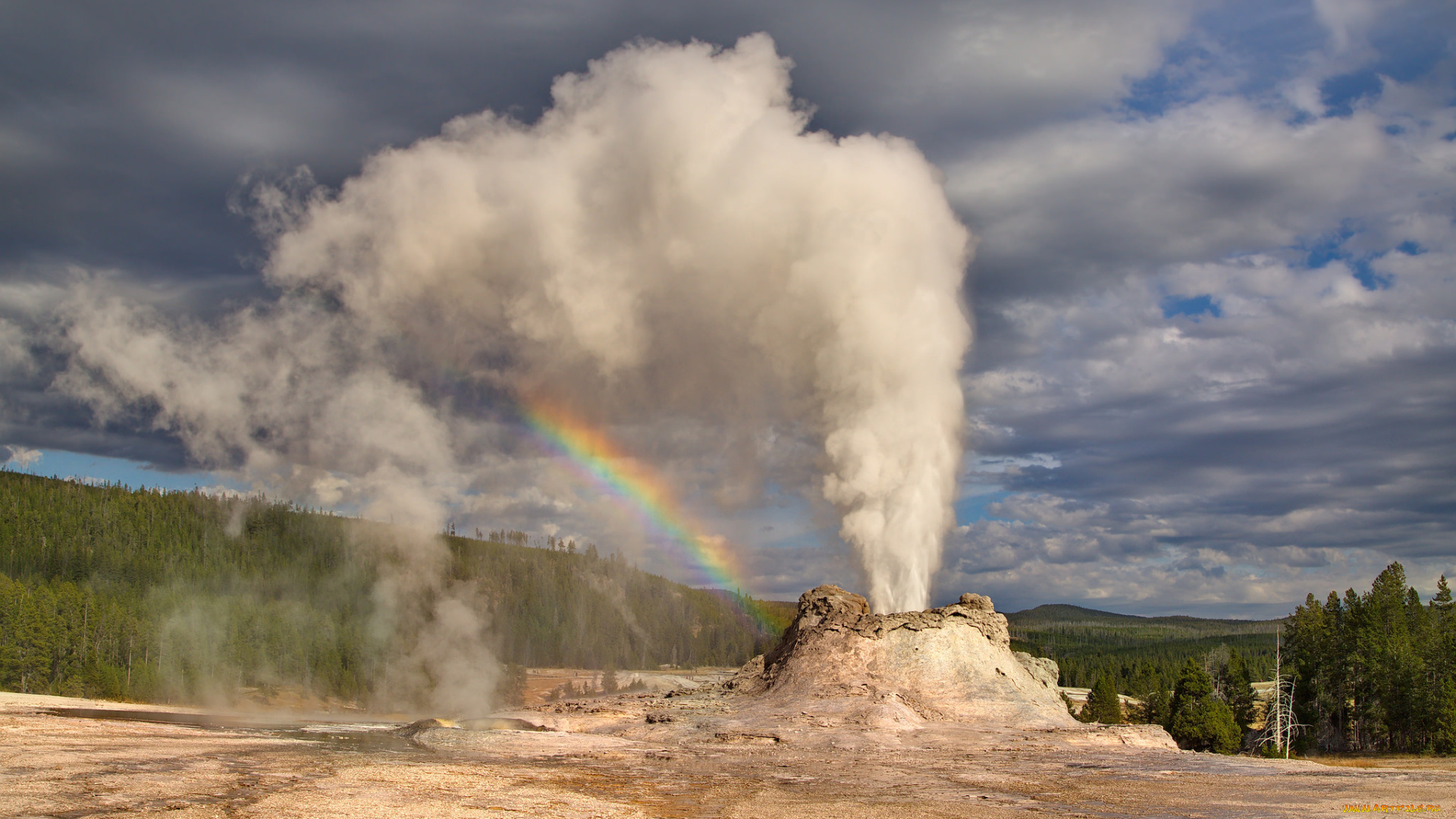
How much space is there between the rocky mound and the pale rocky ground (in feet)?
0.31

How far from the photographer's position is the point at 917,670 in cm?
3953

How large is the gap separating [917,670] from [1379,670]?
43.3 m

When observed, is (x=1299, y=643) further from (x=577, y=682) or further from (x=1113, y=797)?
(x=577, y=682)

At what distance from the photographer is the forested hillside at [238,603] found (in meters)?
86.6

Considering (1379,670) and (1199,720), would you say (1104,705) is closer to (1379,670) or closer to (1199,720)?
(1199,720)

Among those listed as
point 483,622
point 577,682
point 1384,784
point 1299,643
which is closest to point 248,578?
point 483,622

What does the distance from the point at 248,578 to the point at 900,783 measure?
417ft

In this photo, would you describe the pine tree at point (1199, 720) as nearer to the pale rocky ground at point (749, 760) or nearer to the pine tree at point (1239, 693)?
the pine tree at point (1239, 693)

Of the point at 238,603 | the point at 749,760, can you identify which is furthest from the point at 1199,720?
the point at 238,603

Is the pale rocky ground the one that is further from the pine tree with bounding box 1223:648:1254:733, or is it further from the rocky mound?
the pine tree with bounding box 1223:648:1254:733

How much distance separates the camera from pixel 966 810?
871 inches

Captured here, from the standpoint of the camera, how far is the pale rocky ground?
21641mm

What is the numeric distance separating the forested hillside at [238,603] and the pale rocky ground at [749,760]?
43.9 metres

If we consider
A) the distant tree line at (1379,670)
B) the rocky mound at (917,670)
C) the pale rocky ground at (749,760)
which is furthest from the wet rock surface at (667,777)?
the distant tree line at (1379,670)
